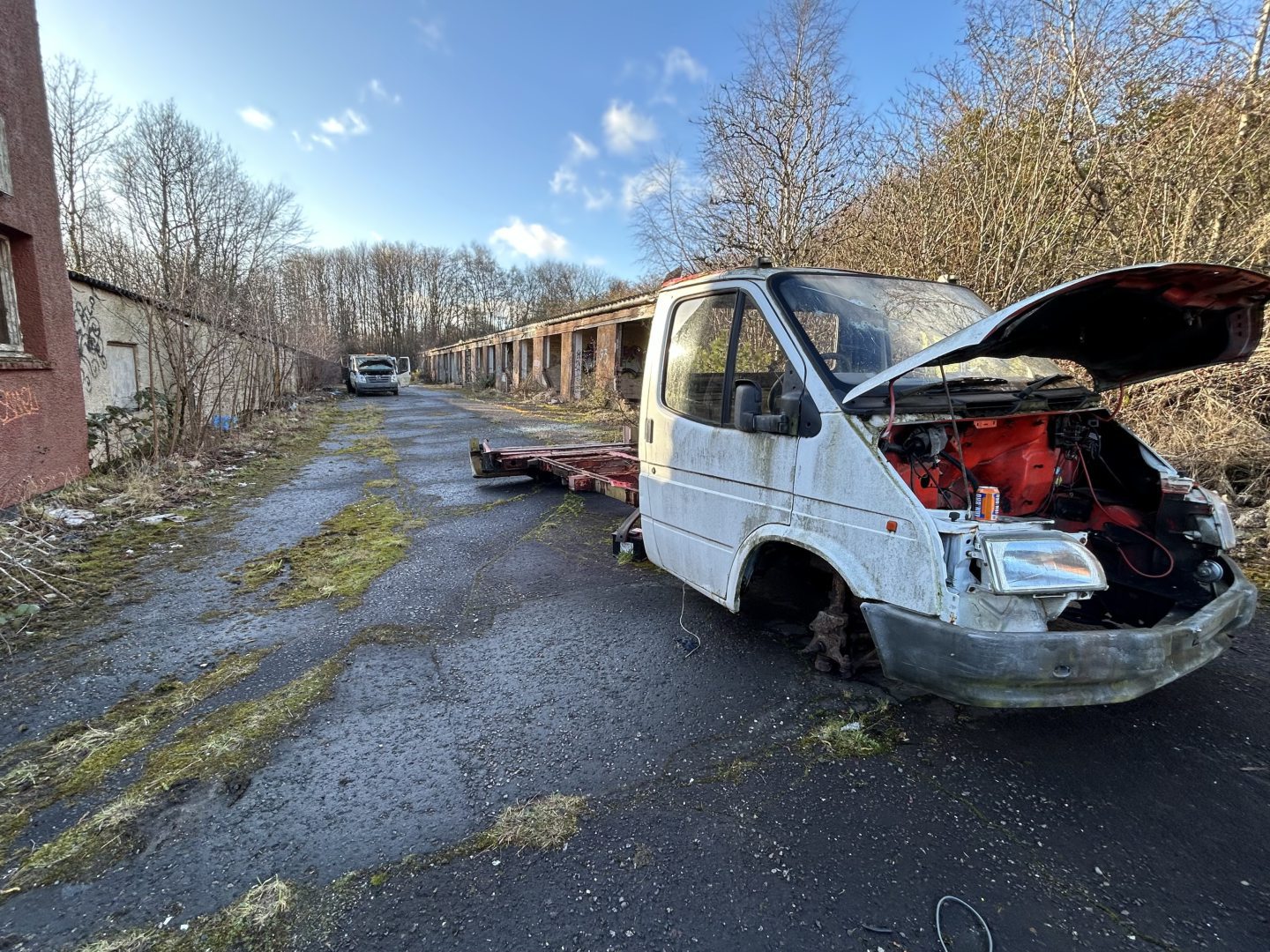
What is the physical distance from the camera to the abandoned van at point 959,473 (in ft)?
7.47

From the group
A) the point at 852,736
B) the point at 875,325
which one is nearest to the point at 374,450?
the point at 875,325

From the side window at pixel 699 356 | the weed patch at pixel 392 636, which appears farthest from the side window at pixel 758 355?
the weed patch at pixel 392 636

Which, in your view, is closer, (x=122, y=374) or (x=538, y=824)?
(x=538, y=824)

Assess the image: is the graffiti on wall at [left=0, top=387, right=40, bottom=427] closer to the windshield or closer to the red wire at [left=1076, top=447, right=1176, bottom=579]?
the windshield

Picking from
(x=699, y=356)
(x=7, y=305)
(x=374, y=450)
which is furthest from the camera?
(x=374, y=450)

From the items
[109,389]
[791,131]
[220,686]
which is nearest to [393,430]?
[109,389]

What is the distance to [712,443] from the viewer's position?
11.5 ft

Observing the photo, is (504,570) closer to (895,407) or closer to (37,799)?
(37,799)

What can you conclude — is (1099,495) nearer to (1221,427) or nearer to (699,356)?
(699,356)

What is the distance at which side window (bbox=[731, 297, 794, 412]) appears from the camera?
318 centimetres

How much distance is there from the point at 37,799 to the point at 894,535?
12.2ft

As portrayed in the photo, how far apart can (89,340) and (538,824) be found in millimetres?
10617

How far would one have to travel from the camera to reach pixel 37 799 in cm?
245

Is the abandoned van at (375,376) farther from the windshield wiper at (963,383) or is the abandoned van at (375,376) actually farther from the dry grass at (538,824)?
the windshield wiper at (963,383)
